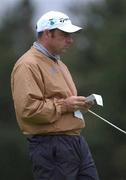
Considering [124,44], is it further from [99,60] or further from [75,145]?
[75,145]

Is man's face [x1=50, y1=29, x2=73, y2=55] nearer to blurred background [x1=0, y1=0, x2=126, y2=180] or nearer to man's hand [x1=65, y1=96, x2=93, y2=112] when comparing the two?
man's hand [x1=65, y1=96, x2=93, y2=112]

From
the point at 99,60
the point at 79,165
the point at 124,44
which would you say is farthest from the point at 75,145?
the point at 99,60

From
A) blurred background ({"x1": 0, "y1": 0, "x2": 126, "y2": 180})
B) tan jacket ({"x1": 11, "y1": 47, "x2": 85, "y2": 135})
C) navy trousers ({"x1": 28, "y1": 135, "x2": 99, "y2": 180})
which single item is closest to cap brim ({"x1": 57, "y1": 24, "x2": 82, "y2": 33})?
tan jacket ({"x1": 11, "y1": 47, "x2": 85, "y2": 135})

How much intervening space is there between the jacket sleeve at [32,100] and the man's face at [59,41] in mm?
218

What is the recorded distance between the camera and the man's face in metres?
5.28

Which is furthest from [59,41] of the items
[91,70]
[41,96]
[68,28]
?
[91,70]

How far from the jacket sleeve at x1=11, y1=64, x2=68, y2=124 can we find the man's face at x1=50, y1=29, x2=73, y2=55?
0.22 m

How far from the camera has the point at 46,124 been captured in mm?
5160

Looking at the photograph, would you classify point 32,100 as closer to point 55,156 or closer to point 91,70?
point 55,156

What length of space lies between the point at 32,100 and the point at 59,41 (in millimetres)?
460

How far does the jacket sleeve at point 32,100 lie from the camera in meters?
5.07

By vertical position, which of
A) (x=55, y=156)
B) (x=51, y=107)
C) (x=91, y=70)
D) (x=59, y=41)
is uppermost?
(x=59, y=41)

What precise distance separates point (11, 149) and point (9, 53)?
4.38m

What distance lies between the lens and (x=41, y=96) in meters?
5.14
